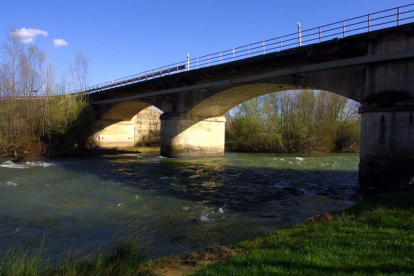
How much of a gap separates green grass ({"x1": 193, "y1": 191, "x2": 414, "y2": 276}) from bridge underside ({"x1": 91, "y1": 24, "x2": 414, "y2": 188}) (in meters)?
8.58

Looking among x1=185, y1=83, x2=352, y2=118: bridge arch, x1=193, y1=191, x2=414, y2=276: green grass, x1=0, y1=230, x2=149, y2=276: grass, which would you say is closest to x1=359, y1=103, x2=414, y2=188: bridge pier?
x1=193, y1=191, x2=414, y2=276: green grass

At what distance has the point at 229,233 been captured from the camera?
319 inches

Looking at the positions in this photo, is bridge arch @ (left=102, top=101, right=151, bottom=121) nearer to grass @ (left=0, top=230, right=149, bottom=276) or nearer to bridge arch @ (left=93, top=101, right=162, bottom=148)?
→ bridge arch @ (left=93, top=101, right=162, bottom=148)

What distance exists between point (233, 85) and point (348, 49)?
9406 mm

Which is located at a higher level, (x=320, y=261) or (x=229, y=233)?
(x=320, y=261)

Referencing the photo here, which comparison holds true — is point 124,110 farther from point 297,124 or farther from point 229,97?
point 297,124

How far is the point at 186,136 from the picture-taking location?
3192cm

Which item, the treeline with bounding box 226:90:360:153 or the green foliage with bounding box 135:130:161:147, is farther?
the green foliage with bounding box 135:130:161:147

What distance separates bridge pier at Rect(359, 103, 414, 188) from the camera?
14.1 metres

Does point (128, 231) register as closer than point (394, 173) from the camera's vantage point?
Yes

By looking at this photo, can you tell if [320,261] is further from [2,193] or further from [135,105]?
[135,105]

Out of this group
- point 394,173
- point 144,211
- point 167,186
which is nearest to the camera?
point 144,211

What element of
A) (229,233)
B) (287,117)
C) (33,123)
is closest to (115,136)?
(33,123)

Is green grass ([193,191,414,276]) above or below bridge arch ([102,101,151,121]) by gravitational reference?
below
